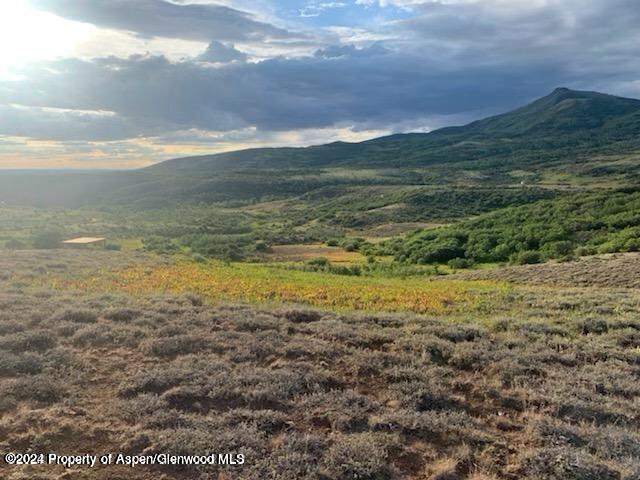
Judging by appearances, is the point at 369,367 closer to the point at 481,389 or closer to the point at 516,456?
the point at 481,389

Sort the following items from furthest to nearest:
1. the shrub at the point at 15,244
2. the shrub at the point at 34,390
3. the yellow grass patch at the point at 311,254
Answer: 1. the yellow grass patch at the point at 311,254
2. the shrub at the point at 15,244
3. the shrub at the point at 34,390

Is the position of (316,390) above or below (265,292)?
above

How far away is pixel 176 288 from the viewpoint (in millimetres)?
18234

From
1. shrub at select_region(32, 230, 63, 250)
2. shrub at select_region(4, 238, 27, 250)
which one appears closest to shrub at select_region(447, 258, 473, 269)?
shrub at select_region(32, 230, 63, 250)

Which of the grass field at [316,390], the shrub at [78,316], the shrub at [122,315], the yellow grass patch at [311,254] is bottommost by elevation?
the yellow grass patch at [311,254]

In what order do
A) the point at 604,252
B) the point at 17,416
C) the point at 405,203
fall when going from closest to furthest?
the point at 17,416, the point at 604,252, the point at 405,203

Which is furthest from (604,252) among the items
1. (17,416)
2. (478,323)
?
(17,416)

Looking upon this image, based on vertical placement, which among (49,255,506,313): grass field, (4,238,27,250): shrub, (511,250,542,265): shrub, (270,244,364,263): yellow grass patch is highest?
(49,255,506,313): grass field

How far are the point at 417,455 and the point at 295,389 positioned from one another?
2387mm

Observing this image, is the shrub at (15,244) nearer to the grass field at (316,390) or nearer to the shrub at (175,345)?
the grass field at (316,390)

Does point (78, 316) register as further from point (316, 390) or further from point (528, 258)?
point (528, 258)

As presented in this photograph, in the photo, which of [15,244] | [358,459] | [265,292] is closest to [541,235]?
[265,292]

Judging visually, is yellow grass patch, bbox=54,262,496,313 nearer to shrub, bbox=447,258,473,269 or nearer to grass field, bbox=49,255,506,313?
grass field, bbox=49,255,506,313

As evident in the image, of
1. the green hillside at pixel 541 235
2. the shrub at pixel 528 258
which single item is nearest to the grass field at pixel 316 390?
the shrub at pixel 528 258
